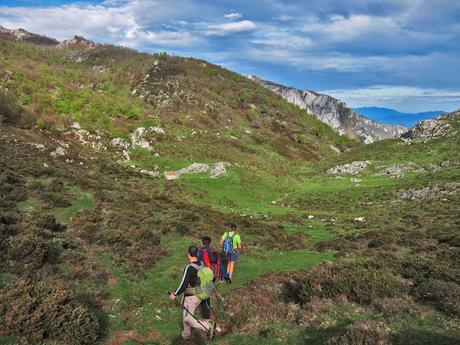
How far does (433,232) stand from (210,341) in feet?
75.7

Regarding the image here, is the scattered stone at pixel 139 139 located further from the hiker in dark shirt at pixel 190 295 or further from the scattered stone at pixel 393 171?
the hiker in dark shirt at pixel 190 295

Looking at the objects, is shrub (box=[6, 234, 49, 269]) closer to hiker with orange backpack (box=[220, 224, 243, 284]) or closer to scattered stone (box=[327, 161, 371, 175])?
hiker with orange backpack (box=[220, 224, 243, 284])

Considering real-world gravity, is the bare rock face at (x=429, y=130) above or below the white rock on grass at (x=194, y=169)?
above

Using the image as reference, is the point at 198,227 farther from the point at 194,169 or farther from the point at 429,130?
the point at 429,130

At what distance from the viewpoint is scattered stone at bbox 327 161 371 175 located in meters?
57.6

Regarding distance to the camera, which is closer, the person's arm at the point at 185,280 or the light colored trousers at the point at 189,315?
the person's arm at the point at 185,280

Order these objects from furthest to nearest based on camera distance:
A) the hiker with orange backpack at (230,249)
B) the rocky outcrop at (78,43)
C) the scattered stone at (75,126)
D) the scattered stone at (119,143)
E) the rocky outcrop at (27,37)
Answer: the rocky outcrop at (27,37)
the rocky outcrop at (78,43)
the scattered stone at (119,143)
the scattered stone at (75,126)
the hiker with orange backpack at (230,249)

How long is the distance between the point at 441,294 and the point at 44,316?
12.1 m

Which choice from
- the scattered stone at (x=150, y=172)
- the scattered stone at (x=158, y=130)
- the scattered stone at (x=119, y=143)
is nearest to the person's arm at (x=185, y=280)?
the scattered stone at (x=150, y=172)

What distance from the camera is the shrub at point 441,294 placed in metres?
11.4

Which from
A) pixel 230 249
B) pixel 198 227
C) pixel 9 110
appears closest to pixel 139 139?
pixel 9 110

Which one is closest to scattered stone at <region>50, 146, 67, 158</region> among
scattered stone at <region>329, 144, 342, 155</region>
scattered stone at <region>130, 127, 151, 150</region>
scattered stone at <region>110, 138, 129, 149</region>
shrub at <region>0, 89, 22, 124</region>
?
shrub at <region>0, 89, 22, 124</region>

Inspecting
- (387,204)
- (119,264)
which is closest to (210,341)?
(119,264)

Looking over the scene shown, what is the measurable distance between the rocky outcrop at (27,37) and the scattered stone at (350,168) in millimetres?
142681
